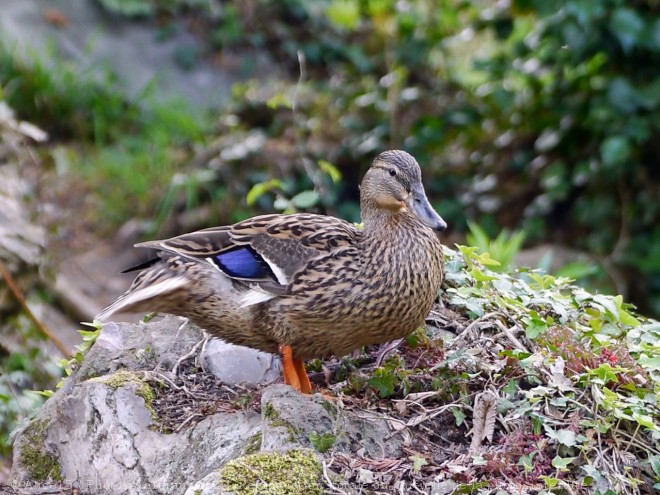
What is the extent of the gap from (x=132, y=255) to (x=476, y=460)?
215 inches

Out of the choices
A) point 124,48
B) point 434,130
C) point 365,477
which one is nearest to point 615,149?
point 434,130

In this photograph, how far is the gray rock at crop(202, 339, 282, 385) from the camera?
4184 mm

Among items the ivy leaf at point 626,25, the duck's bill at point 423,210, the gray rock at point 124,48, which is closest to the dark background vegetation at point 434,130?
the ivy leaf at point 626,25

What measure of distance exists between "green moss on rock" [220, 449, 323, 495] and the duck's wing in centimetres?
75

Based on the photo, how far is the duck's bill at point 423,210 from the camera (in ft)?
13.0

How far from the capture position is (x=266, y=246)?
3951 millimetres

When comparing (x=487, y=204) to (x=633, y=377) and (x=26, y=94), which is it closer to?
(x=26, y=94)

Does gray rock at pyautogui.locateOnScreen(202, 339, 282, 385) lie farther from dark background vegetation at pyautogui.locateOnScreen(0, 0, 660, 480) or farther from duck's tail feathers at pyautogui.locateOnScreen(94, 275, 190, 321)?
dark background vegetation at pyautogui.locateOnScreen(0, 0, 660, 480)

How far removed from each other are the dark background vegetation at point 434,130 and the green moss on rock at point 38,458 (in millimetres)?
3421

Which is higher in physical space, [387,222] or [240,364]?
[387,222]

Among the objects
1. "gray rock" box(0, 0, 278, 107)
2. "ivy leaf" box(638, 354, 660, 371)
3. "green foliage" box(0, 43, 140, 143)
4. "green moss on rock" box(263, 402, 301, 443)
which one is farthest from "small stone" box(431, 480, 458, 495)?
"gray rock" box(0, 0, 278, 107)

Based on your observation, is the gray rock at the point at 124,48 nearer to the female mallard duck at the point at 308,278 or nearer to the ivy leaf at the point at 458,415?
the female mallard duck at the point at 308,278

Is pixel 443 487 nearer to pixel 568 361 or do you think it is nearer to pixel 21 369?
pixel 568 361

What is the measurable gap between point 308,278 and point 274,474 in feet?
2.85
